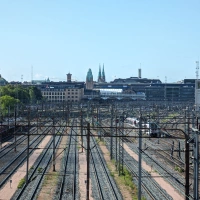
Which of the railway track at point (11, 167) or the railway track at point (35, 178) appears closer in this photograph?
the railway track at point (35, 178)

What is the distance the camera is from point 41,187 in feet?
55.5

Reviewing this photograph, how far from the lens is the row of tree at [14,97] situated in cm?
5353

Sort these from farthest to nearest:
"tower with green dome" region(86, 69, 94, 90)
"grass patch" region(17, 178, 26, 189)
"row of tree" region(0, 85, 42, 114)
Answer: "tower with green dome" region(86, 69, 94, 90) → "row of tree" region(0, 85, 42, 114) → "grass patch" region(17, 178, 26, 189)

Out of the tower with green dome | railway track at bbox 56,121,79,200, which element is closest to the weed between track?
railway track at bbox 56,121,79,200

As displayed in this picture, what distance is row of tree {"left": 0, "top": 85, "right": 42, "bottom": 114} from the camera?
5353 centimetres

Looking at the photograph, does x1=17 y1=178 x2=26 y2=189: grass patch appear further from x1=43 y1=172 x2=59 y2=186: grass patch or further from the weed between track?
the weed between track

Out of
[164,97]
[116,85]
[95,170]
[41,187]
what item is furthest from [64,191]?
[116,85]

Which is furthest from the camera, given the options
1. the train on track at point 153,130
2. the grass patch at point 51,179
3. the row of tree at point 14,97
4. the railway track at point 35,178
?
the row of tree at point 14,97

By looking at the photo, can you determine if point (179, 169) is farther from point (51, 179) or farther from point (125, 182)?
point (51, 179)

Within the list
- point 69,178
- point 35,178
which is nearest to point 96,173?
point 69,178

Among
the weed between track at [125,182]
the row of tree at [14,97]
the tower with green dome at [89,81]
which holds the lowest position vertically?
the weed between track at [125,182]

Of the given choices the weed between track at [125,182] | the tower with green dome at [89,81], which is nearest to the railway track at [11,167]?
the weed between track at [125,182]

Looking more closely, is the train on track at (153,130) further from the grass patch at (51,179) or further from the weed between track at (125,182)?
the grass patch at (51,179)

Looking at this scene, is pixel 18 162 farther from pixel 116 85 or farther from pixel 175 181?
pixel 116 85
